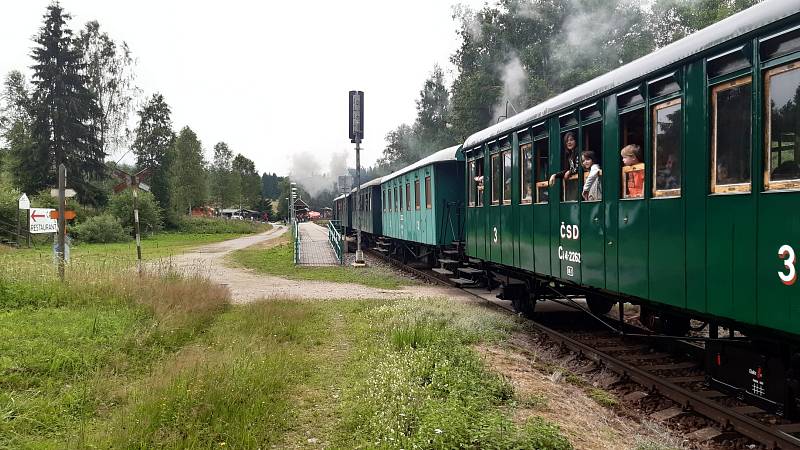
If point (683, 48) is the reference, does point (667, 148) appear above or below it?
below

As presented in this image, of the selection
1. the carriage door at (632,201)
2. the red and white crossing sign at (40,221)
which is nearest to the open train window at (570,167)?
the carriage door at (632,201)

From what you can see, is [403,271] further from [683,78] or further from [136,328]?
[683,78]

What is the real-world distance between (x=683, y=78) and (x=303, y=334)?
6039mm

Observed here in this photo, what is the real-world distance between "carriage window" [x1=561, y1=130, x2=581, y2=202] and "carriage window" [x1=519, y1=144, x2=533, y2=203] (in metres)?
1.08

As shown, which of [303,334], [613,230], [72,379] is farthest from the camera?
[303,334]

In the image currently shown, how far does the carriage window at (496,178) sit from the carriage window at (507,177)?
16 centimetres

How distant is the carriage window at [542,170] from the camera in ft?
27.3

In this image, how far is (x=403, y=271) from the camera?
2012cm

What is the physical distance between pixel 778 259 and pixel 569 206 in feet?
11.6

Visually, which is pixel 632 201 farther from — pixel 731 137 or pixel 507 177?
pixel 507 177

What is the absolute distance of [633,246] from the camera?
6051 mm

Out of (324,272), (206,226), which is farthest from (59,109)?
(324,272)

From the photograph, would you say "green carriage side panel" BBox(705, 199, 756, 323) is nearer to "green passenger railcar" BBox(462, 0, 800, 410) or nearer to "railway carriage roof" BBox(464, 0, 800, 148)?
"green passenger railcar" BBox(462, 0, 800, 410)

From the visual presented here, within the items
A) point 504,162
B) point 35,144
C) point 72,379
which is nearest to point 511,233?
point 504,162
